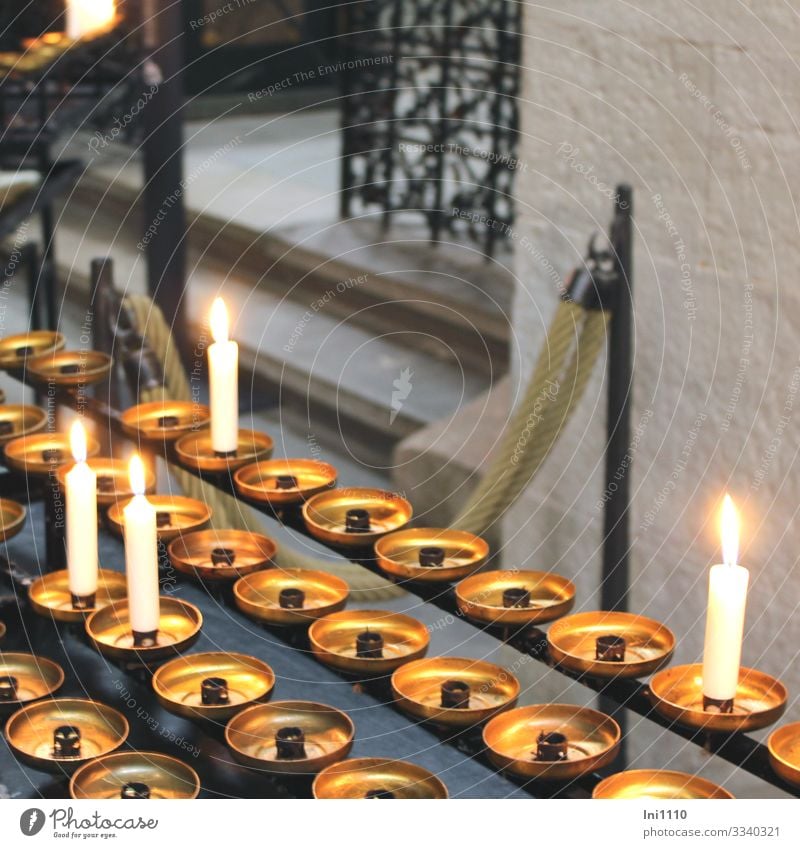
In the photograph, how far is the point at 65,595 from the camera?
1.00 metres

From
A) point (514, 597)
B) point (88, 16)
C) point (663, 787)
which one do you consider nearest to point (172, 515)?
point (514, 597)

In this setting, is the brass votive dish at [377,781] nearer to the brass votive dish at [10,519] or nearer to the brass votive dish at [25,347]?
the brass votive dish at [10,519]

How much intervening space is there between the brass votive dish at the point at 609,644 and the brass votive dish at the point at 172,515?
11.0 inches

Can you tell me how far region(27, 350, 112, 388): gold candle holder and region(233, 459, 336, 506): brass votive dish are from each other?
8.2 inches

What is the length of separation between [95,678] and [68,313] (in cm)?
213

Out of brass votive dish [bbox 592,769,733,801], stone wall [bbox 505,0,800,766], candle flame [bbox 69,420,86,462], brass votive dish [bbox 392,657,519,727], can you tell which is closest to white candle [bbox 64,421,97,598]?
candle flame [bbox 69,420,86,462]

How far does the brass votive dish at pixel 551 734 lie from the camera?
0.80 meters

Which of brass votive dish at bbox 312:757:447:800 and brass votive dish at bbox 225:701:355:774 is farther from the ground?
brass votive dish at bbox 225:701:355:774

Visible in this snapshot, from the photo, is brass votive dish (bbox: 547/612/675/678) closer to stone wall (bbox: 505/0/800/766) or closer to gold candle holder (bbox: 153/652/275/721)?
gold candle holder (bbox: 153/652/275/721)

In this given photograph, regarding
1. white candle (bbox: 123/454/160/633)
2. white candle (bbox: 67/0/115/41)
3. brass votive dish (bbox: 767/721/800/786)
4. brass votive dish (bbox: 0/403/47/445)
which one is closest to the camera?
brass votive dish (bbox: 767/721/800/786)

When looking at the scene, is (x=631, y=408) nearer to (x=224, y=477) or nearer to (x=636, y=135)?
(x=636, y=135)

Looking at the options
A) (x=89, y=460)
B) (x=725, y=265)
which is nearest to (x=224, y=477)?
(x=89, y=460)

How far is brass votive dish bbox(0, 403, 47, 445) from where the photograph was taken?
118cm

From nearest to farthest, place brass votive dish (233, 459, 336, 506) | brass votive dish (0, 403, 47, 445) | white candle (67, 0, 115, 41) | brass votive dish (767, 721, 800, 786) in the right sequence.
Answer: brass votive dish (767, 721, 800, 786), brass votive dish (233, 459, 336, 506), brass votive dish (0, 403, 47, 445), white candle (67, 0, 115, 41)
